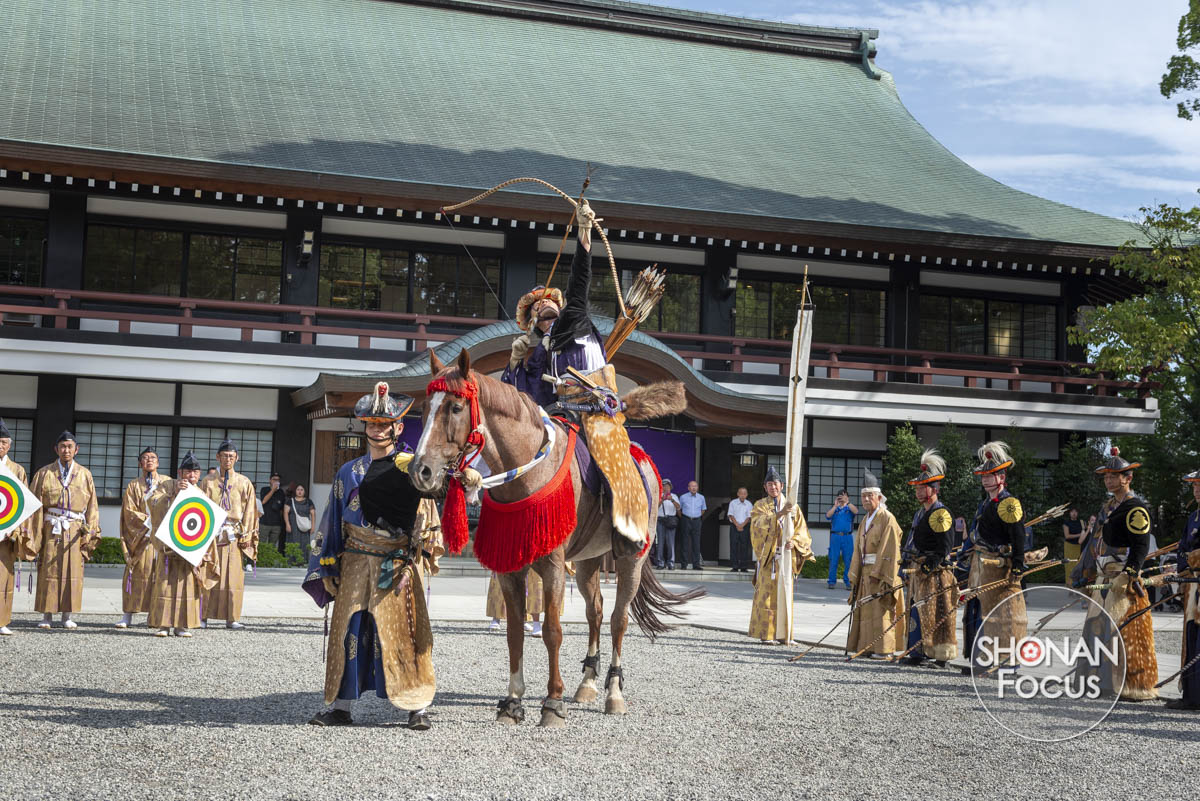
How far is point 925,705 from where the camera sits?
8039 mm

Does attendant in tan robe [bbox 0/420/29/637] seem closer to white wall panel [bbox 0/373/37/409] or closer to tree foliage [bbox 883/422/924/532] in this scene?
white wall panel [bbox 0/373/37/409]

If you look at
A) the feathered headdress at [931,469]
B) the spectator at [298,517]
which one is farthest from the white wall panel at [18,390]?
the feathered headdress at [931,469]

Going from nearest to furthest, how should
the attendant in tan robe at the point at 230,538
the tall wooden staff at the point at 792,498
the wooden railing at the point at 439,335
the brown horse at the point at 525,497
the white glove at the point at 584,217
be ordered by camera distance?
1. the brown horse at the point at 525,497
2. the white glove at the point at 584,217
3. the attendant in tan robe at the point at 230,538
4. the tall wooden staff at the point at 792,498
5. the wooden railing at the point at 439,335

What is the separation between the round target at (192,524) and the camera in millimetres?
10617

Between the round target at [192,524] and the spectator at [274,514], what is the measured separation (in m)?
8.38

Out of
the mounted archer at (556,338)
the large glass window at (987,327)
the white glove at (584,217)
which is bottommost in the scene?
the mounted archer at (556,338)

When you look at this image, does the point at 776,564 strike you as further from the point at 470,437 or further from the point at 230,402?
the point at 230,402

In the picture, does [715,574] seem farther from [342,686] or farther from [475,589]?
[342,686]

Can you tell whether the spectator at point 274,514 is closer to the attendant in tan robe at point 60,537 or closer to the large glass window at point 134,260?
the large glass window at point 134,260

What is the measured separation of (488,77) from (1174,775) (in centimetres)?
2291

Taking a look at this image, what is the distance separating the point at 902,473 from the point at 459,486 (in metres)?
15.9

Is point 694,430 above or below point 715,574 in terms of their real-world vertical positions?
above

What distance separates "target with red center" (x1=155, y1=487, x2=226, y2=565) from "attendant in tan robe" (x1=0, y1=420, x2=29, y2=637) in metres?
1.19

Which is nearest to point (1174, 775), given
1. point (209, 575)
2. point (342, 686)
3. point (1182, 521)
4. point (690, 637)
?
point (342, 686)
